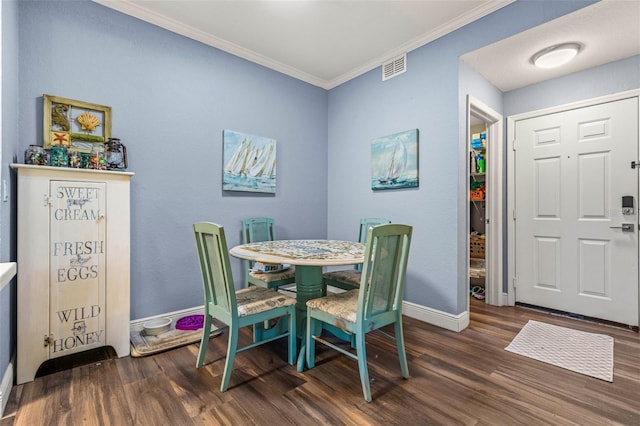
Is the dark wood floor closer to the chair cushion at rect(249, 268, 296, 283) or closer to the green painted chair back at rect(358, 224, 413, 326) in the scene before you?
the green painted chair back at rect(358, 224, 413, 326)

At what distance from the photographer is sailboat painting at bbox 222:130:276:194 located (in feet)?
9.89

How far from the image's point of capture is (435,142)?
281cm

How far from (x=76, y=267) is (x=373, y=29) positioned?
3.03 metres

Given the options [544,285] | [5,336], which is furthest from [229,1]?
[544,285]

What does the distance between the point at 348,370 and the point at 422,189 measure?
1.77m

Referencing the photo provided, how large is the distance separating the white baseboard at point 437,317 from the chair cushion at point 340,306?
46.6 inches

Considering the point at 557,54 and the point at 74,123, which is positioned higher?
the point at 557,54

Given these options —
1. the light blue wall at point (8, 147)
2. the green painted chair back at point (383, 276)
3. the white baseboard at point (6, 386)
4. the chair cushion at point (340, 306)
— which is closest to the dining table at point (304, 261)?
the green painted chair back at point (383, 276)

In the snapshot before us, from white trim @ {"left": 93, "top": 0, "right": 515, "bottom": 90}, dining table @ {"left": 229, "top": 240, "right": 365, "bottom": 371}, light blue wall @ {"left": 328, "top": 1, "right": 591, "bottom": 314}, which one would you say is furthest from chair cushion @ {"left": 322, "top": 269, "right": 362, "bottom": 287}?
white trim @ {"left": 93, "top": 0, "right": 515, "bottom": 90}

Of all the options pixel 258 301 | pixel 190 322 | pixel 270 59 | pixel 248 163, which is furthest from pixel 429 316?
pixel 270 59

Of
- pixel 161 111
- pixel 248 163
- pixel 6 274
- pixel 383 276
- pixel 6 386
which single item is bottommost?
pixel 6 386

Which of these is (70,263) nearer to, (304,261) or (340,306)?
(304,261)

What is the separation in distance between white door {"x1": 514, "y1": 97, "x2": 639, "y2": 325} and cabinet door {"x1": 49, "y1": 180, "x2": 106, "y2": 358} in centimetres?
390

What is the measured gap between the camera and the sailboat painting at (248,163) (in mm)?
3014
